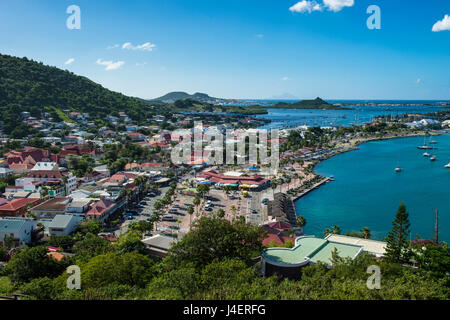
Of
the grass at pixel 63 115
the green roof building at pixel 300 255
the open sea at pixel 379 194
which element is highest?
the grass at pixel 63 115

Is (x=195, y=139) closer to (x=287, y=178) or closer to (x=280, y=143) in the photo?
(x=280, y=143)

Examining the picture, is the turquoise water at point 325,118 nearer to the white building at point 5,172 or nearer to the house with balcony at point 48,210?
the white building at point 5,172

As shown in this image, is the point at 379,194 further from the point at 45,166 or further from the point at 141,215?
the point at 45,166

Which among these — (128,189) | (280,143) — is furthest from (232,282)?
(280,143)

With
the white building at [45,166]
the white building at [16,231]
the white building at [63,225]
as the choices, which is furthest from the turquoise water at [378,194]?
the white building at [45,166]

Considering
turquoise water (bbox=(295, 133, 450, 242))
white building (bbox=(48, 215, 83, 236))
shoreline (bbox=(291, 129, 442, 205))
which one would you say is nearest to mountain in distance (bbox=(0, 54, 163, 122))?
white building (bbox=(48, 215, 83, 236))

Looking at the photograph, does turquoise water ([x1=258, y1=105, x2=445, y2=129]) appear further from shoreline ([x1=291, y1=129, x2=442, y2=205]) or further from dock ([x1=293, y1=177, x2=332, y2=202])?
dock ([x1=293, y1=177, x2=332, y2=202])
